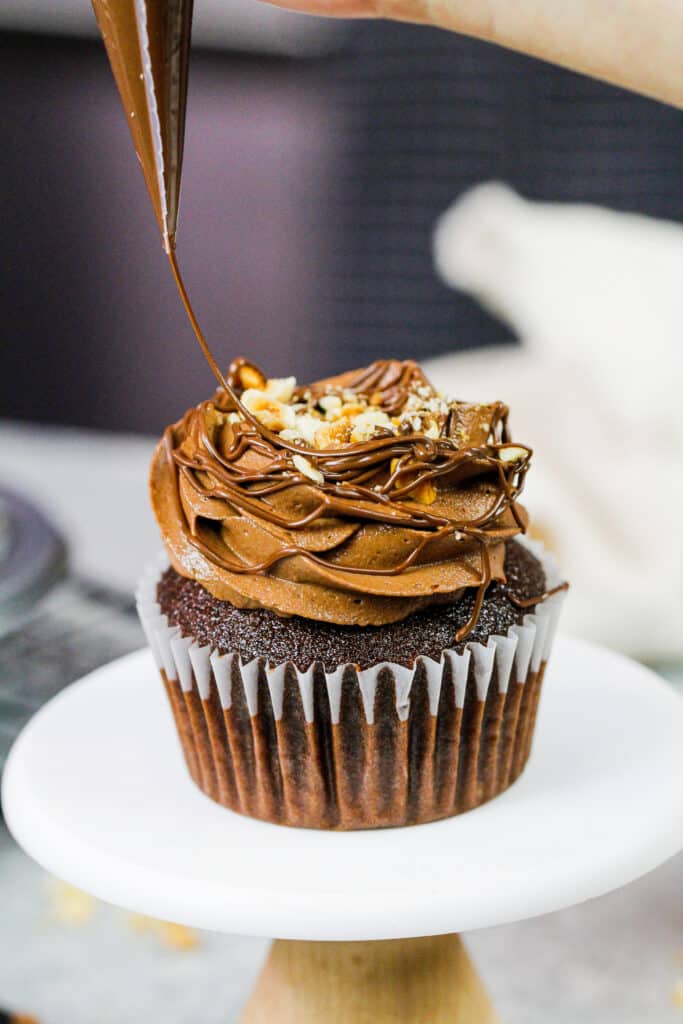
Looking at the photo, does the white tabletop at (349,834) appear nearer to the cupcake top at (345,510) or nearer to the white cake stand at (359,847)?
the white cake stand at (359,847)

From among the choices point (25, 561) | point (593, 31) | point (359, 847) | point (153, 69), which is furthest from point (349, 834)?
point (25, 561)

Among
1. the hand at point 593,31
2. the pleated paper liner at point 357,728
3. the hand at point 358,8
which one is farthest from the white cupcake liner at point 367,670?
the hand at point 358,8

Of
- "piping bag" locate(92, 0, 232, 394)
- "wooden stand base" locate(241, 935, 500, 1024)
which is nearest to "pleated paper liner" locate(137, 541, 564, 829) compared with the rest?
"wooden stand base" locate(241, 935, 500, 1024)

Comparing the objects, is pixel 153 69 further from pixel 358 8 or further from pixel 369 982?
pixel 369 982

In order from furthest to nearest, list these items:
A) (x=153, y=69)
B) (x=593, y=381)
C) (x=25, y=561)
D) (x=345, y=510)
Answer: (x=593, y=381), (x=25, y=561), (x=345, y=510), (x=153, y=69)

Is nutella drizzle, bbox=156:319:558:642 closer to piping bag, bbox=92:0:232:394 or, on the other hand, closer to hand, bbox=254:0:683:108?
piping bag, bbox=92:0:232:394

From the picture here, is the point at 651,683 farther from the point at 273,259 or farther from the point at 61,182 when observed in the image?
the point at 61,182

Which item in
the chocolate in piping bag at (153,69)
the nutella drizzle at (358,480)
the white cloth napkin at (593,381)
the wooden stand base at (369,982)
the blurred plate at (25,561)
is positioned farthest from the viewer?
the white cloth napkin at (593,381)
